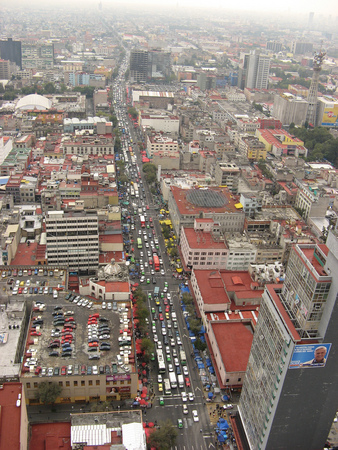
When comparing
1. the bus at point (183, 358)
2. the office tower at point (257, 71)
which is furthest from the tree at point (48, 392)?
the office tower at point (257, 71)

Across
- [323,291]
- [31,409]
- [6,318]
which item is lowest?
[31,409]

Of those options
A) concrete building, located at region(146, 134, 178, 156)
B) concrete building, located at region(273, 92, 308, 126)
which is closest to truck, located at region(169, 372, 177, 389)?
concrete building, located at region(146, 134, 178, 156)

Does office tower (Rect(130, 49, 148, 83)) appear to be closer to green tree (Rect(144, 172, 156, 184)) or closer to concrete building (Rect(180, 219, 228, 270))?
green tree (Rect(144, 172, 156, 184))

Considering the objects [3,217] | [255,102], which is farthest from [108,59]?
[3,217]

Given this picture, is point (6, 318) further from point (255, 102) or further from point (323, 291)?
point (255, 102)

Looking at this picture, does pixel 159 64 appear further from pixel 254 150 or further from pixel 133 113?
pixel 254 150

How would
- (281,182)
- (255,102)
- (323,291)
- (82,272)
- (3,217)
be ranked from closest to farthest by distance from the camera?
(323,291), (82,272), (3,217), (281,182), (255,102)
